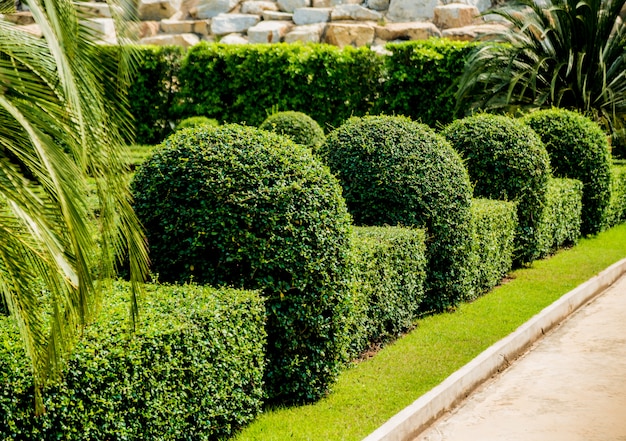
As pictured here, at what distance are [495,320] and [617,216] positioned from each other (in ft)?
29.8

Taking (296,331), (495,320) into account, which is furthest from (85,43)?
(495,320)

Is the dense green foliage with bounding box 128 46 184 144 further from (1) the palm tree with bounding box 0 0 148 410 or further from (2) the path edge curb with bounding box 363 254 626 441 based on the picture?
(1) the palm tree with bounding box 0 0 148 410

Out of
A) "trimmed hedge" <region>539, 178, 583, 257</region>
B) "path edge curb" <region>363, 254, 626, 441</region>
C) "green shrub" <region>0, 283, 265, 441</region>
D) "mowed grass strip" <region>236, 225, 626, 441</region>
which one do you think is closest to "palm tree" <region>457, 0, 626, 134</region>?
"trimmed hedge" <region>539, 178, 583, 257</region>

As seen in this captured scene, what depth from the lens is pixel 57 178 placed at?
3035 millimetres

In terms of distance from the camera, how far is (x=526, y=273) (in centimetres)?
1146

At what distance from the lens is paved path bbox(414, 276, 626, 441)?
595 centimetres

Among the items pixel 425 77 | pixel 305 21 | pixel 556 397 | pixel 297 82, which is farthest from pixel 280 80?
pixel 556 397

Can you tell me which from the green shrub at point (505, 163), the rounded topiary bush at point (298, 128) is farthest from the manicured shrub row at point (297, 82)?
the green shrub at point (505, 163)

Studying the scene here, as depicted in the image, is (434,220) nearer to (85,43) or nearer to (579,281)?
(579,281)

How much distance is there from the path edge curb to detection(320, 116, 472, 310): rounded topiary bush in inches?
43.0

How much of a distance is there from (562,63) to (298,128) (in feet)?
19.9

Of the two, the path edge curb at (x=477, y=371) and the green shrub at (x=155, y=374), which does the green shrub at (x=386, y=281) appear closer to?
the path edge curb at (x=477, y=371)

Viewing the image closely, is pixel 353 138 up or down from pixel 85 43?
down

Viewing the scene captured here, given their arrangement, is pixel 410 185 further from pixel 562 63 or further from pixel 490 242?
pixel 562 63
